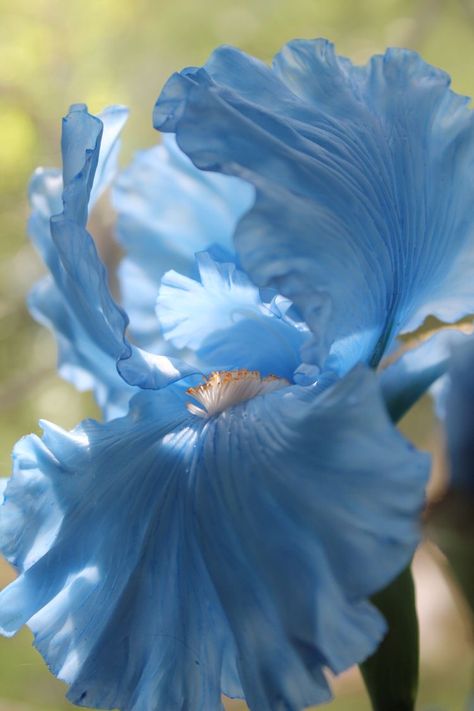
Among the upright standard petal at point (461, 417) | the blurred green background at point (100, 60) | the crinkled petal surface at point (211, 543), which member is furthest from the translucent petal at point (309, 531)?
the blurred green background at point (100, 60)

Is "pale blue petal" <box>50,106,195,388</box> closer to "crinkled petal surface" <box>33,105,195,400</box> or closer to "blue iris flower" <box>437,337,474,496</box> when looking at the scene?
"crinkled petal surface" <box>33,105,195,400</box>

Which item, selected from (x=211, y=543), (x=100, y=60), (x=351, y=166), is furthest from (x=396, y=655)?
(x=100, y=60)

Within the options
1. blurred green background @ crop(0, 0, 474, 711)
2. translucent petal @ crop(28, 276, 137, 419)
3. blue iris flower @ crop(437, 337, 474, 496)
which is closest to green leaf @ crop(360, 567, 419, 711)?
blue iris flower @ crop(437, 337, 474, 496)

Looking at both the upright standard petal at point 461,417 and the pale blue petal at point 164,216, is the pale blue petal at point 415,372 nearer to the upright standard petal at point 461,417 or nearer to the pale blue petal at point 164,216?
the upright standard petal at point 461,417

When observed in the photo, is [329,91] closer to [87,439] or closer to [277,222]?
[277,222]

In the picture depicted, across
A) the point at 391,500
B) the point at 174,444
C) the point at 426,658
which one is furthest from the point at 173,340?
the point at 426,658

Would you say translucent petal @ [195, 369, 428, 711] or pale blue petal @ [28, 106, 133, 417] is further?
pale blue petal @ [28, 106, 133, 417]
